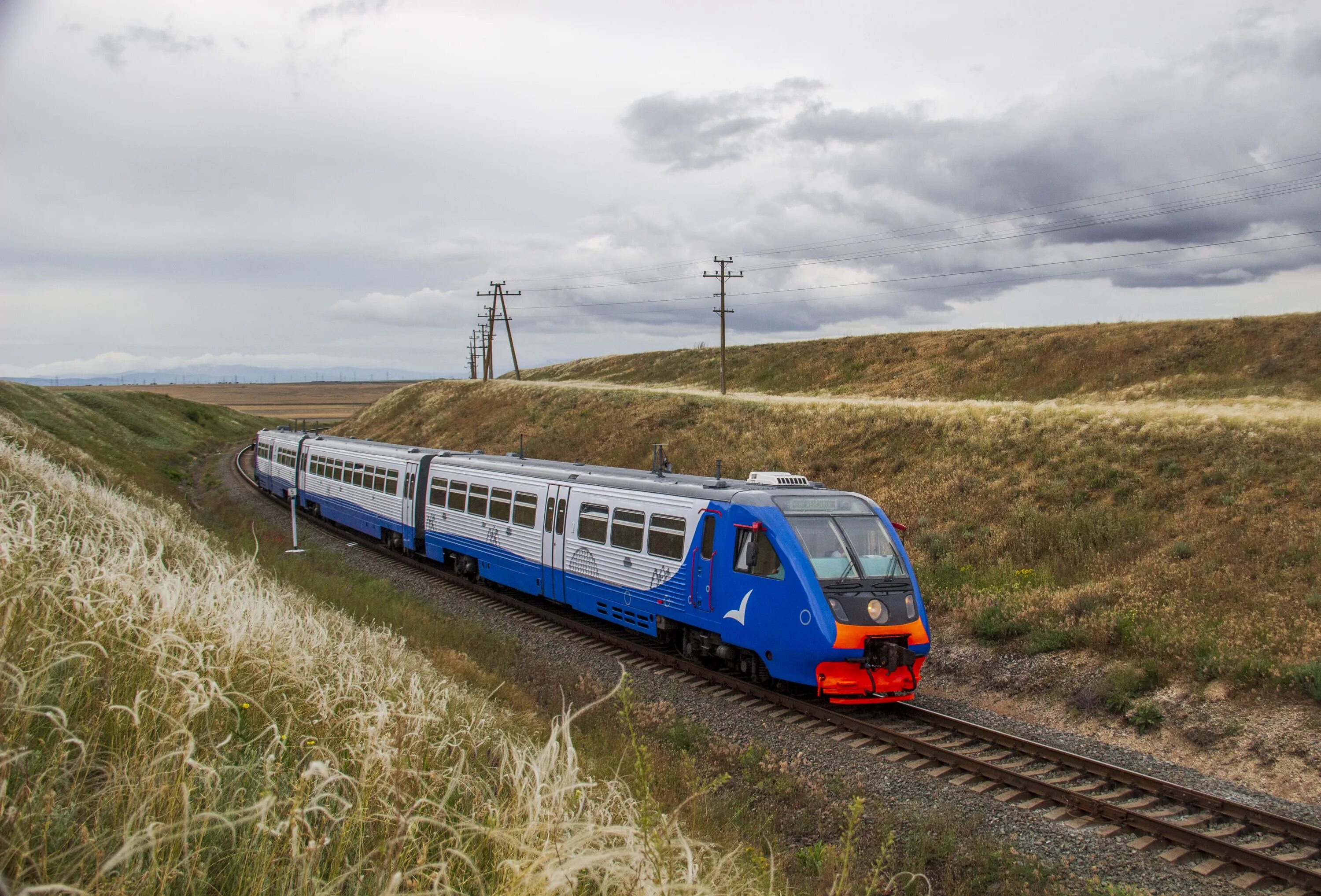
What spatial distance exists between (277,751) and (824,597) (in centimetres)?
741

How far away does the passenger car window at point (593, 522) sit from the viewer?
48.4 ft

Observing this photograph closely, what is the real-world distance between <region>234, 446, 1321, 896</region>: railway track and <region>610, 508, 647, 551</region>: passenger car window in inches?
82.4

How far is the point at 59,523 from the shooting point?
8219mm

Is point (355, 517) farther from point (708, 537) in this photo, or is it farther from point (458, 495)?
point (708, 537)

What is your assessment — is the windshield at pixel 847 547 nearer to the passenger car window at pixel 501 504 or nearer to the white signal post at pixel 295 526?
the passenger car window at pixel 501 504

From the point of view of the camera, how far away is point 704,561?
12.4 meters

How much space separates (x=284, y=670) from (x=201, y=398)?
18032 cm

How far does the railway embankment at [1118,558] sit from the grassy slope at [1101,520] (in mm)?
44

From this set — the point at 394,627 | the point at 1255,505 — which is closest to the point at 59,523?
the point at 394,627

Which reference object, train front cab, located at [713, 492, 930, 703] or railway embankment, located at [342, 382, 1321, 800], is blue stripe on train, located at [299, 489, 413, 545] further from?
train front cab, located at [713, 492, 930, 703]

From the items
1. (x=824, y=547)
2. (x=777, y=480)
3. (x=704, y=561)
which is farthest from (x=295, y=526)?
(x=824, y=547)

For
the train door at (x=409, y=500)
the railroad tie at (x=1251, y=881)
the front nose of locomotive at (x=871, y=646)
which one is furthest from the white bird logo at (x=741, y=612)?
the train door at (x=409, y=500)

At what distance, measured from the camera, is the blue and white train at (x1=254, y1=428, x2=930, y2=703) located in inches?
424

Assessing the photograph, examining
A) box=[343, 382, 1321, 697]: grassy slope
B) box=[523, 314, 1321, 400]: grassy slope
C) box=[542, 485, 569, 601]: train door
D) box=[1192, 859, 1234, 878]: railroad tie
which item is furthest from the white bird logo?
box=[523, 314, 1321, 400]: grassy slope
